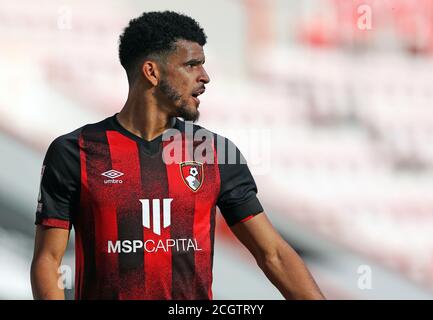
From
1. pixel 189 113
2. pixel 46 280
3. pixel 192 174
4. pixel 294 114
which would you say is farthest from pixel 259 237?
pixel 294 114

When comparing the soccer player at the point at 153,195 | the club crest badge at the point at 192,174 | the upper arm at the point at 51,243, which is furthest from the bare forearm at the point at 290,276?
the upper arm at the point at 51,243

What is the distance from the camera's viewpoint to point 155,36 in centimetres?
269

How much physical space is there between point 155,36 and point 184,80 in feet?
0.64

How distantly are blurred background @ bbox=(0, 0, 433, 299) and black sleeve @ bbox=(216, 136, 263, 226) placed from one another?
160 centimetres

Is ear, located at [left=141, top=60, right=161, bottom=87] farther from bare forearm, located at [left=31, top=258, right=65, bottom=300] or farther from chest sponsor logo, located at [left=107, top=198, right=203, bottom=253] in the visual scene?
bare forearm, located at [left=31, top=258, right=65, bottom=300]

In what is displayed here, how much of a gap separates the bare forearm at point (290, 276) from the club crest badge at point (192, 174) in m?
0.35

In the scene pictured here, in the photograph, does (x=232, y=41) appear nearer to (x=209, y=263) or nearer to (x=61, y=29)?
(x=61, y=29)

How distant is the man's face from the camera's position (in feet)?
8.59

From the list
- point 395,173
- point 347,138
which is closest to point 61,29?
point 347,138

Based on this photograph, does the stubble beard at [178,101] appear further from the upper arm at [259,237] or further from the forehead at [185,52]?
the upper arm at [259,237]

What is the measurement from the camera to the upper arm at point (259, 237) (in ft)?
8.54

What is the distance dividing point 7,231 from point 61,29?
115 centimetres

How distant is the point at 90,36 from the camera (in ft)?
14.0

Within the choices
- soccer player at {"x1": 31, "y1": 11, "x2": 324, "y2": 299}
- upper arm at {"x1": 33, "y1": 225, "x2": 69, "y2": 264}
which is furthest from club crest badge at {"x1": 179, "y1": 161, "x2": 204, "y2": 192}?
upper arm at {"x1": 33, "y1": 225, "x2": 69, "y2": 264}
